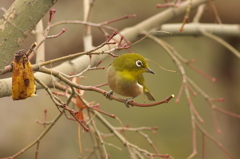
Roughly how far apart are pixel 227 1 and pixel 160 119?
1.78 m

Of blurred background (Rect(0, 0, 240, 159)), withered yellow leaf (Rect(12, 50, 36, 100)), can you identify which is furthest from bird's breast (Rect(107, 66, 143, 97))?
blurred background (Rect(0, 0, 240, 159))

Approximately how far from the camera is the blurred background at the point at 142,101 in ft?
12.7

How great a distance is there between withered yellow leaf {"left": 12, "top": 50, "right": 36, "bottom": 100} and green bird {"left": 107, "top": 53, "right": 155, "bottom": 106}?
0.30 metres

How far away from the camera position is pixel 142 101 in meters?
4.94

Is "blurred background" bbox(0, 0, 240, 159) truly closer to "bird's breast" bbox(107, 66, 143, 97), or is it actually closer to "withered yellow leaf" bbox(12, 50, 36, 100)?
"bird's breast" bbox(107, 66, 143, 97)

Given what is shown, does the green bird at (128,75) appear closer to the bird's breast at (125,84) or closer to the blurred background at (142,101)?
the bird's breast at (125,84)

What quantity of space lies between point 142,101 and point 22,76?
3.66m

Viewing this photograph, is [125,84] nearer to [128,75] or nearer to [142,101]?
[128,75]

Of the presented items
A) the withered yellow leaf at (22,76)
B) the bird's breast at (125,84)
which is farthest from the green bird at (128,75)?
the withered yellow leaf at (22,76)

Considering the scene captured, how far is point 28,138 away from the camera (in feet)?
14.2

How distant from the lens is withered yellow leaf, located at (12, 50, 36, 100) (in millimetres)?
1306

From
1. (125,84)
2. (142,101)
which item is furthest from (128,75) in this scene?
(142,101)

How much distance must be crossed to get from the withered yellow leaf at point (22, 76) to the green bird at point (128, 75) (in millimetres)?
296

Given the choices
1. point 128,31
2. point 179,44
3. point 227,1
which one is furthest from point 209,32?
point 179,44
